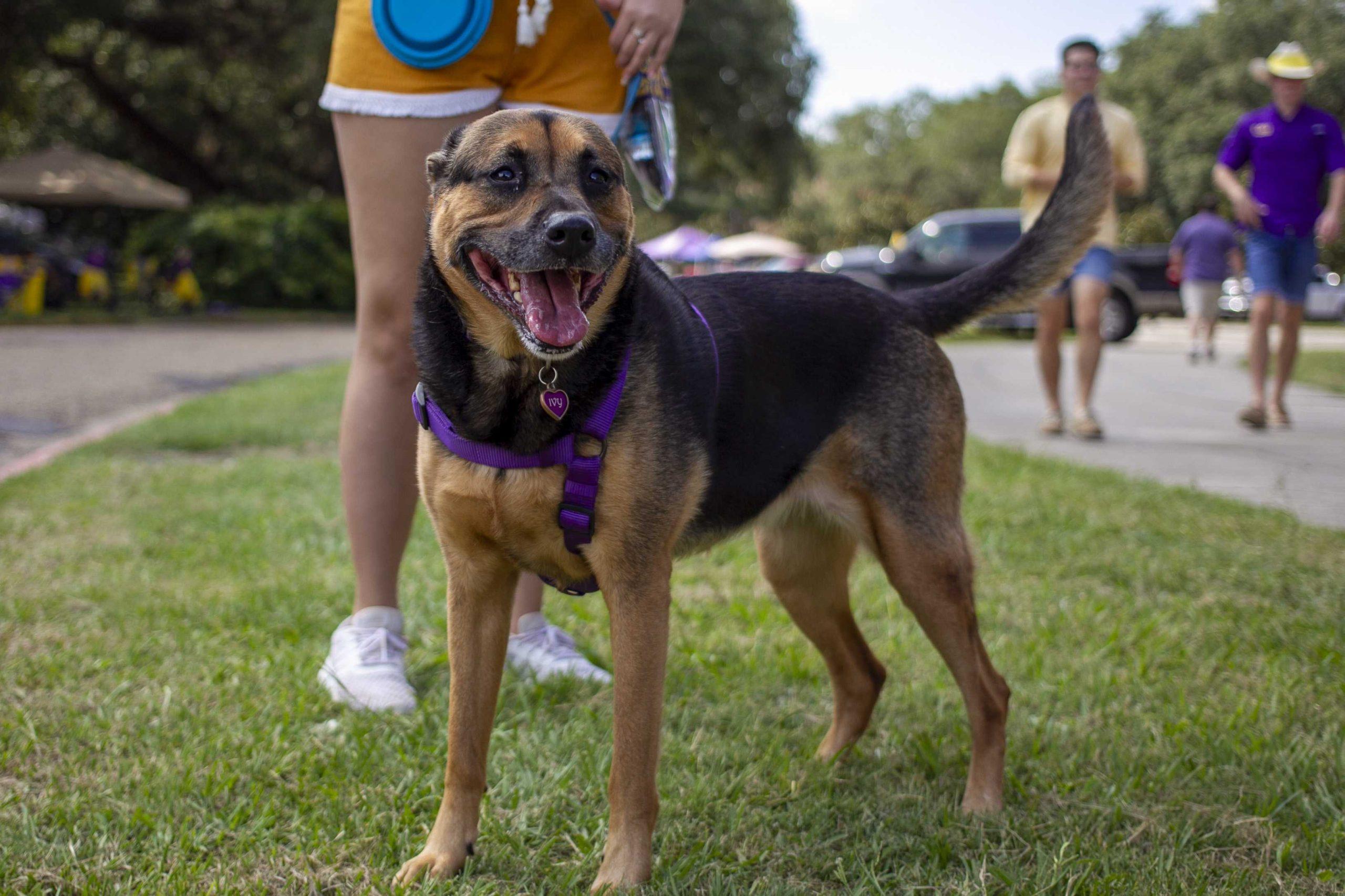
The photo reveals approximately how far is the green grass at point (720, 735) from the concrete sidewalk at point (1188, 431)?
1478 mm

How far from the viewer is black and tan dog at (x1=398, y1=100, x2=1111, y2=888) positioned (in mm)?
2115

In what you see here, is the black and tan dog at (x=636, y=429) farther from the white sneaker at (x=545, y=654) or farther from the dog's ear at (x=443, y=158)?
the white sneaker at (x=545, y=654)

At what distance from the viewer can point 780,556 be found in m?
2.91

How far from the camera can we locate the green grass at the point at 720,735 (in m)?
2.26

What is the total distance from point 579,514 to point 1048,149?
21.6ft

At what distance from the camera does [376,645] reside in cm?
316

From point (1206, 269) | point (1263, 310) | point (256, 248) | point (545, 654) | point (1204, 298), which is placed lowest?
point (256, 248)

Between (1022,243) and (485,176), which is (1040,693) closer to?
(1022,243)

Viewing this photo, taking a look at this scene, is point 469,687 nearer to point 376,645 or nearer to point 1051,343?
point 376,645

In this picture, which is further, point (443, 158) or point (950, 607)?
point (950, 607)

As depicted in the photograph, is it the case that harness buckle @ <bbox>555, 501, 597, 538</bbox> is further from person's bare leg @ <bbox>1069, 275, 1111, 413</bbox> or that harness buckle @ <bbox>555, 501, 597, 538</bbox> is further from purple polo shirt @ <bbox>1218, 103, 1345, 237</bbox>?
purple polo shirt @ <bbox>1218, 103, 1345, 237</bbox>

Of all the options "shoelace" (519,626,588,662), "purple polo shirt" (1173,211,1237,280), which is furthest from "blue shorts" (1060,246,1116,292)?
Answer: "purple polo shirt" (1173,211,1237,280)

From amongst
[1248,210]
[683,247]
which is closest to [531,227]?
[1248,210]

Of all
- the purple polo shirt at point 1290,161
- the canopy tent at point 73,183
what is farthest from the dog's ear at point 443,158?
the canopy tent at point 73,183
